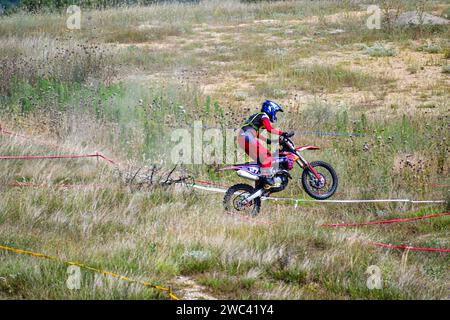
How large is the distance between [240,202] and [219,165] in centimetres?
233

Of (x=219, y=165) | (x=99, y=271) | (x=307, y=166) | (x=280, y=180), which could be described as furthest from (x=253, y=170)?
(x=99, y=271)

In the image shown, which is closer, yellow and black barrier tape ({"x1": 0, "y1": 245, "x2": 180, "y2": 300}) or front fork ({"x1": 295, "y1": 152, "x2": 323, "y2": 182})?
yellow and black barrier tape ({"x1": 0, "y1": 245, "x2": 180, "y2": 300})

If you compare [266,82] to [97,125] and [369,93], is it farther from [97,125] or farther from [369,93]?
[97,125]

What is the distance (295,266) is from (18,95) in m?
8.16

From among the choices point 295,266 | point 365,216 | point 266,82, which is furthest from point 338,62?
point 295,266

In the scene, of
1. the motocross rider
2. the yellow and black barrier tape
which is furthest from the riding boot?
the yellow and black barrier tape

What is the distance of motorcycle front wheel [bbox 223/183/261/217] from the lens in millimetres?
7184

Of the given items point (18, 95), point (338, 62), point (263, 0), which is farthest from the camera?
point (263, 0)

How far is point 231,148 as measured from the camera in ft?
32.8

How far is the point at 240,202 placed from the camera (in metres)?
7.18

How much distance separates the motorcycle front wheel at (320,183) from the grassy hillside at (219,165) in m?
0.28

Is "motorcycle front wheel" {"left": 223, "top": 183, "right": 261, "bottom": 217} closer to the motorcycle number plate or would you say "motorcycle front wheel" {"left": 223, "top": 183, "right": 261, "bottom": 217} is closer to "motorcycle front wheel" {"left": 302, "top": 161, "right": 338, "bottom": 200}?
the motorcycle number plate

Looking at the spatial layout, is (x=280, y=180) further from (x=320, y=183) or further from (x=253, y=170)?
(x=320, y=183)

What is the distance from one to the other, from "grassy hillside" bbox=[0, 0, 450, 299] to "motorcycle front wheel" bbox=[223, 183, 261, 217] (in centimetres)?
14
